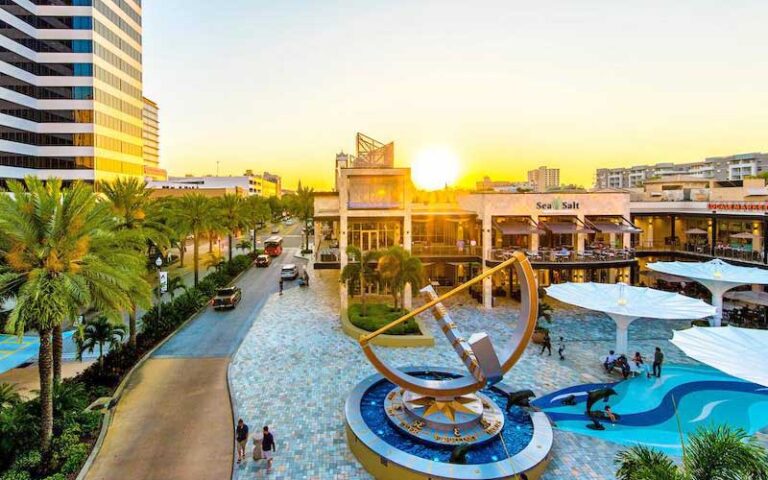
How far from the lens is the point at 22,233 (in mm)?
13320

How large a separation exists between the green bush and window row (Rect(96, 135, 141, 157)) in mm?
A: 43938

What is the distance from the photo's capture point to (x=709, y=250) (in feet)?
118

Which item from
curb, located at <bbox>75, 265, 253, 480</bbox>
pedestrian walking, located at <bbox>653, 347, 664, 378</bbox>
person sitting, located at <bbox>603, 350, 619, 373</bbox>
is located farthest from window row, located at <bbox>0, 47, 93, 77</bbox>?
pedestrian walking, located at <bbox>653, 347, 664, 378</bbox>

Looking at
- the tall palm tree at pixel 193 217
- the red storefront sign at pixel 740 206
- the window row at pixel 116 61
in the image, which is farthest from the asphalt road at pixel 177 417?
the window row at pixel 116 61

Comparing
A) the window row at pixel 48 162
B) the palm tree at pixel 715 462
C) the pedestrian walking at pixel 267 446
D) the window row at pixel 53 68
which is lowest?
the pedestrian walking at pixel 267 446

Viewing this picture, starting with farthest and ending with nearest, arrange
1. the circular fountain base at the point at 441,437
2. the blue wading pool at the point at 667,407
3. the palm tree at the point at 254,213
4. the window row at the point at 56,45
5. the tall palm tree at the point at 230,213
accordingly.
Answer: the palm tree at the point at 254,213, the window row at the point at 56,45, the tall palm tree at the point at 230,213, the blue wading pool at the point at 667,407, the circular fountain base at the point at 441,437

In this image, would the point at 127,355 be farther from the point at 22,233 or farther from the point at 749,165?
the point at 749,165

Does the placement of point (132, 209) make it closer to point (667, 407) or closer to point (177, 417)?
point (177, 417)

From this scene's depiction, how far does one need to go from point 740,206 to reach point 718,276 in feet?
33.2

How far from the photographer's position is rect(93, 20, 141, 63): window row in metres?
54.5

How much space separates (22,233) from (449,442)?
→ 1480cm

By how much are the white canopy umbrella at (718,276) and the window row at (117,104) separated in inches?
2482

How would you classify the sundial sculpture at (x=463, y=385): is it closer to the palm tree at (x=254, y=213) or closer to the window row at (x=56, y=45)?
the palm tree at (x=254, y=213)

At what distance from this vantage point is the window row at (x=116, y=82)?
5492 centimetres
